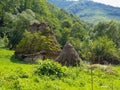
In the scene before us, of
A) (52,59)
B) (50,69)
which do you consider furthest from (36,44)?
(50,69)

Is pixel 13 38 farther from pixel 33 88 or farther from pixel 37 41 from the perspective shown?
pixel 33 88

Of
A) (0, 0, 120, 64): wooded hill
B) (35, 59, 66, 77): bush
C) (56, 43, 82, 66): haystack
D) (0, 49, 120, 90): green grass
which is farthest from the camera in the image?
(0, 0, 120, 64): wooded hill

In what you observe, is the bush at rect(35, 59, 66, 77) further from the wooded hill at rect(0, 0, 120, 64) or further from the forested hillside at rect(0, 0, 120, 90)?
the wooded hill at rect(0, 0, 120, 64)

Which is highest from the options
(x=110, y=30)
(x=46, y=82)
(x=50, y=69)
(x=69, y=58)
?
(x=50, y=69)

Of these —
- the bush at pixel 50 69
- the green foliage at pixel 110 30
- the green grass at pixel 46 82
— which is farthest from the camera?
the green foliage at pixel 110 30

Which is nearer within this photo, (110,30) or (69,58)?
(69,58)

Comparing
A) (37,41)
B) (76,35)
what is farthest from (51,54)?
(76,35)

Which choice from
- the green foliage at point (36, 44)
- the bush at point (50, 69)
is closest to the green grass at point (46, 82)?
the bush at point (50, 69)

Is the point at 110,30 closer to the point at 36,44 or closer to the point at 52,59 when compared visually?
the point at 36,44

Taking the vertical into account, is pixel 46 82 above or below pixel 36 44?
above

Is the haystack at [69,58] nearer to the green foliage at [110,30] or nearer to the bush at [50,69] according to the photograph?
the bush at [50,69]

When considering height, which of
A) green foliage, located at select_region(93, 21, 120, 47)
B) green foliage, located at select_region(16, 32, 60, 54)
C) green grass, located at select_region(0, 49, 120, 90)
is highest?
green grass, located at select_region(0, 49, 120, 90)

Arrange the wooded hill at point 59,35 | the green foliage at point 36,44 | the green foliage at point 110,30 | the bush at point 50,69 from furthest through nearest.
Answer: the green foliage at point 110,30 < the wooded hill at point 59,35 < the green foliage at point 36,44 < the bush at point 50,69

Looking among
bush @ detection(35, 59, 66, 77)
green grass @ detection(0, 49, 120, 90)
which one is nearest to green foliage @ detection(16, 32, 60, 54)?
green grass @ detection(0, 49, 120, 90)
